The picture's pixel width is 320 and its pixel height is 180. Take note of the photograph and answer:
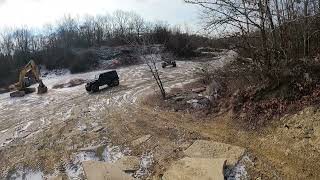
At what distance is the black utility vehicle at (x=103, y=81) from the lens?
93.1ft

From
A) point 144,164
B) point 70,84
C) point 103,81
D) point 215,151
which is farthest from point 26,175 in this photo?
point 70,84

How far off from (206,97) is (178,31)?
130 ft

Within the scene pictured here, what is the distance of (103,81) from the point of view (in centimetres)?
2950

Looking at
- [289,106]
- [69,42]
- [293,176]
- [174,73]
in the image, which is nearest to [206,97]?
[289,106]

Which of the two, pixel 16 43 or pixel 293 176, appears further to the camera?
pixel 16 43

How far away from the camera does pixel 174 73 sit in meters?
35.3

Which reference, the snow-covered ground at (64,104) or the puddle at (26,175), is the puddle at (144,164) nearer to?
the snow-covered ground at (64,104)

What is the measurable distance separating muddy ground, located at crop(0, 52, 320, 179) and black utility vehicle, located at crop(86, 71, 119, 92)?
4.93 m

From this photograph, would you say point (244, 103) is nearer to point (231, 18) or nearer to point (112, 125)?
point (231, 18)

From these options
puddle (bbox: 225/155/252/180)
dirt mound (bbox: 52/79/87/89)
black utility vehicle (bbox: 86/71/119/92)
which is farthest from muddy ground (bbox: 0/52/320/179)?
dirt mound (bbox: 52/79/87/89)

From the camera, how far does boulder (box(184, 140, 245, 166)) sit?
1049 cm

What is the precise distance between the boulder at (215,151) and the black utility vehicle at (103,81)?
1729 cm

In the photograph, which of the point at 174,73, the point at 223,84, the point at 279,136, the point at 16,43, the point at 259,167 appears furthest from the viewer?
the point at 16,43

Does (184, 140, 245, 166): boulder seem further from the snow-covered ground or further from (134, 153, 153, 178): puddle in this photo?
the snow-covered ground
